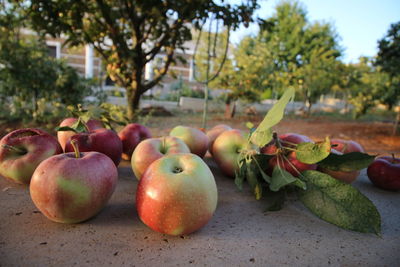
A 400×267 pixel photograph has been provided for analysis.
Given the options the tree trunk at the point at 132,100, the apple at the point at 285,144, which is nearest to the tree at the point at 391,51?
the tree trunk at the point at 132,100

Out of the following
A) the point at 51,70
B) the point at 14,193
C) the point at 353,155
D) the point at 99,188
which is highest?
the point at 51,70

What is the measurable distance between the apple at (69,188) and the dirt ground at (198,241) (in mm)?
50

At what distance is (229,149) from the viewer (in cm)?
120

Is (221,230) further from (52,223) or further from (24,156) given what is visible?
(24,156)

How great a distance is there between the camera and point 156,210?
2.29 ft

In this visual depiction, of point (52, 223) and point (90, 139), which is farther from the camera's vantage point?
point (90, 139)

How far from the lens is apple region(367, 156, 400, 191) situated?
3.75ft

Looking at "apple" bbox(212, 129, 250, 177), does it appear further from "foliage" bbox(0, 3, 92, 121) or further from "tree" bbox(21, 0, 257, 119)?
"foliage" bbox(0, 3, 92, 121)

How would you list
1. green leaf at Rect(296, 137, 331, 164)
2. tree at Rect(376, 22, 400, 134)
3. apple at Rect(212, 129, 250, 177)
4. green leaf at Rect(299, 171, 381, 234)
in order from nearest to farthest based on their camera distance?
green leaf at Rect(299, 171, 381, 234)
green leaf at Rect(296, 137, 331, 164)
apple at Rect(212, 129, 250, 177)
tree at Rect(376, 22, 400, 134)

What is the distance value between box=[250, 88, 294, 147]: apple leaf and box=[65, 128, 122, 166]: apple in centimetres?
59

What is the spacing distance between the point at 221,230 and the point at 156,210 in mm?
209

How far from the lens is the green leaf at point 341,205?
0.74m

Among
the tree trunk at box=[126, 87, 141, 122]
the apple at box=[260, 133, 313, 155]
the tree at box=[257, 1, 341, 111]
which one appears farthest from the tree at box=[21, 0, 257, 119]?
the tree at box=[257, 1, 341, 111]

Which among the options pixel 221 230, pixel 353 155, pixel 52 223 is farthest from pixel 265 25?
pixel 52 223
